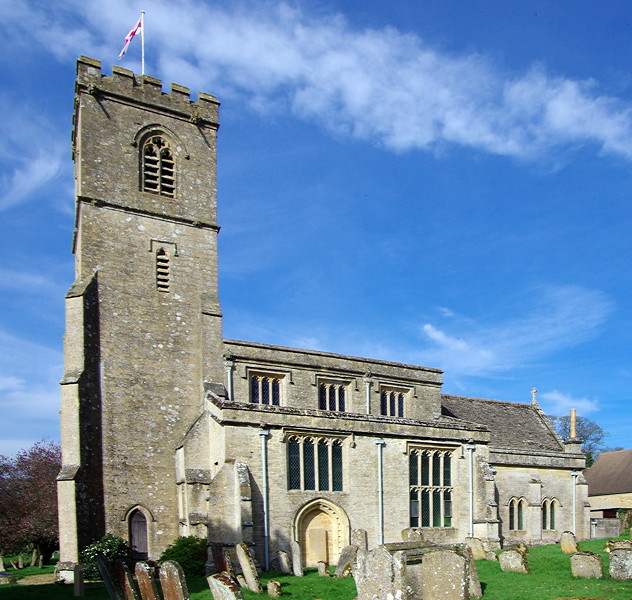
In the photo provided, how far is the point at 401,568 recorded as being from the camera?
37.3 feet

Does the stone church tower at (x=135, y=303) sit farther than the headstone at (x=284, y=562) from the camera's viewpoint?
Yes

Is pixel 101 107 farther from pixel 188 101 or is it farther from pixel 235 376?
pixel 235 376

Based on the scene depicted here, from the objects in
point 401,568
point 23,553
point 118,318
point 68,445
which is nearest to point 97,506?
point 68,445

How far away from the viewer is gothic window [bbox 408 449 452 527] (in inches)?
1031

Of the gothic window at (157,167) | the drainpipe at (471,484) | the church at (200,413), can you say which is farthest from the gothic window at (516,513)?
the gothic window at (157,167)

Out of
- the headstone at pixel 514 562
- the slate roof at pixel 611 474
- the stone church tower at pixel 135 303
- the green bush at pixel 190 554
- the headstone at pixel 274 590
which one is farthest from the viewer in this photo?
the slate roof at pixel 611 474

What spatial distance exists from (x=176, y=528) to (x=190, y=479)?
2587mm

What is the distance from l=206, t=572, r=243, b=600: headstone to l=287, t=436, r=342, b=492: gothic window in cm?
1167

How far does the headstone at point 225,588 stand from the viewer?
38.5 ft

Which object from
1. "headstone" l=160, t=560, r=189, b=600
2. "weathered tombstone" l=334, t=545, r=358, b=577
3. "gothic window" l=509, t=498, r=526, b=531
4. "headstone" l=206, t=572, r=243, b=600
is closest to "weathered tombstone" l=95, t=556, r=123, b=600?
"headstone" l=160, t=560, r=189, b=600

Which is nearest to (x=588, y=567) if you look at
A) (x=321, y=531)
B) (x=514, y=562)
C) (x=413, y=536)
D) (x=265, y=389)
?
(x=514, y=562)

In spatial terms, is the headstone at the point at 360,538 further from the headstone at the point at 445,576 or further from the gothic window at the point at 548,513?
the gothic window at the point at 548,513

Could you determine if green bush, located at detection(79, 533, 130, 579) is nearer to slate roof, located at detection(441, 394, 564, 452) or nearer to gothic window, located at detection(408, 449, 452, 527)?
gothic window, located at detection(408, 449, 452, 527)

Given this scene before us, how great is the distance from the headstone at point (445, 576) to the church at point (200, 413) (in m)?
11.1
